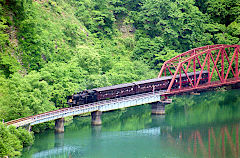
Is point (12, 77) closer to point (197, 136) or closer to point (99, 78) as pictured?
point (99, 78)

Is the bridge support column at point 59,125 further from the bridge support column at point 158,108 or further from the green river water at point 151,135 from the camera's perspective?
the bridge support column at point 158,108

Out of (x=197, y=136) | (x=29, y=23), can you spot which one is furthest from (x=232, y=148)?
(x=29, y=23)

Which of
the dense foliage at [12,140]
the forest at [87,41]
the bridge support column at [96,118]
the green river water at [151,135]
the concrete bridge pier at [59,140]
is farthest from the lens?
A: the bridge support column at [96,118]

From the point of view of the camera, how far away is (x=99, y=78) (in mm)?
76000

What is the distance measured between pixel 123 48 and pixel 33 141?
154 feet

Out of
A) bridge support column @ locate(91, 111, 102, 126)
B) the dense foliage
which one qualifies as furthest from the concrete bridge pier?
bridge support column @ locate(91, 111, 102, 126)

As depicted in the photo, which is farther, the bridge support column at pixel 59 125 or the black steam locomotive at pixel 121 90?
the black steam locomotive at pixel 121 90

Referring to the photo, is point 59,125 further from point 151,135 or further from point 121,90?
point 121,90

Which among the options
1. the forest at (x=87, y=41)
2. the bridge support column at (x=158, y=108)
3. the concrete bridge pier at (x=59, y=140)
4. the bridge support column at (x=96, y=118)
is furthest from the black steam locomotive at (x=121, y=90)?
the concrete bridge pier at (x=59, y=140)

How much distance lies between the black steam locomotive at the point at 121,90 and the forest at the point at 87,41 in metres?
2.84

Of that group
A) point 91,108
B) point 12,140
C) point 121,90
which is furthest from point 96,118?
point 12,140

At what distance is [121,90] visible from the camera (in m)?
72.2

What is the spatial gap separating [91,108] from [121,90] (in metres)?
8.58

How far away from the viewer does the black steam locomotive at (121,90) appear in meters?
66.9
